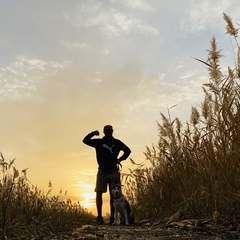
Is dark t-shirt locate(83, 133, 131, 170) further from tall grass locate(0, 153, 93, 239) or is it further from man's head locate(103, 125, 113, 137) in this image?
tall grass locate(0, 153, 93, 239)

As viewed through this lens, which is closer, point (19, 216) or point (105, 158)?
point (19, 216)

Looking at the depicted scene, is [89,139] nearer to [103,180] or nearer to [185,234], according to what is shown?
[103,180]

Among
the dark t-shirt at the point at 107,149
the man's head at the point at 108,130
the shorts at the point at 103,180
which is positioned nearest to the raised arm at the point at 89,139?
the dark t-shirt at the point at 107,149

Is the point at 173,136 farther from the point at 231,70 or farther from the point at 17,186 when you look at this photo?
the point at 17,186

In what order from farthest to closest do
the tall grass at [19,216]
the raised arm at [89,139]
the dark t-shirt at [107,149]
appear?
the raised arm at [89,139] < the dark t-shirt at [107,149] < the tall grass at [19,216]

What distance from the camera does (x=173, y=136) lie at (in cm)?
580

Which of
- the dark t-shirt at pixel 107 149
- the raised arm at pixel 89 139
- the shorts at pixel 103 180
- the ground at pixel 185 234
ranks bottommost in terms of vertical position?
the ground at pixel 185 234

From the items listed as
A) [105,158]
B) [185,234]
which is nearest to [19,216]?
[185,234]

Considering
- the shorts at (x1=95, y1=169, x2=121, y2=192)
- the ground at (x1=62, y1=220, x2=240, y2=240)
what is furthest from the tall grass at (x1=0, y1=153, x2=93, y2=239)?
the shorts at (x1=95, y1=169, x2=121, y2=192)

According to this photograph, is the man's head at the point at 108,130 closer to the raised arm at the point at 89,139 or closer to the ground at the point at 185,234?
the raised arm at the point at 89,139

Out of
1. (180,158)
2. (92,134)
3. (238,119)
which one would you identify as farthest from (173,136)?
(92,134)

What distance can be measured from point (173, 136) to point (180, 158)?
421 millimetres

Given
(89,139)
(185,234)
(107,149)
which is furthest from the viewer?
(89,139)

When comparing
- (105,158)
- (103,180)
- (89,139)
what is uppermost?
(89,139)
